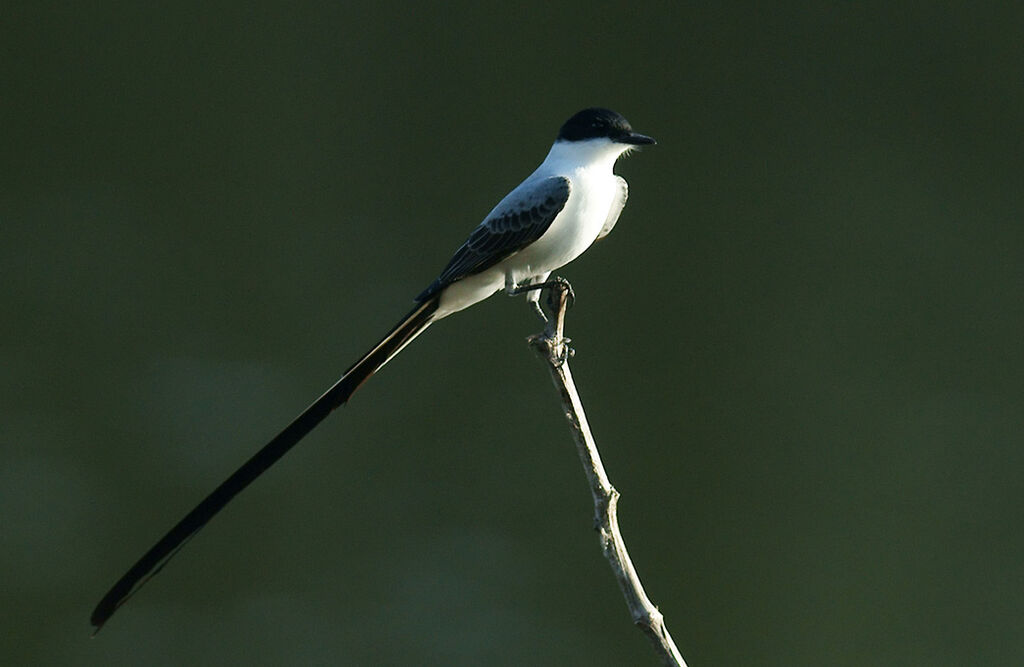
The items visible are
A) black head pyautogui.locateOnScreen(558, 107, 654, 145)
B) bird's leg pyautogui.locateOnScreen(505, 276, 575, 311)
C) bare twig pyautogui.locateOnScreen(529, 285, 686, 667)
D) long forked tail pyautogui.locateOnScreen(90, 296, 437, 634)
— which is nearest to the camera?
bare twig pyautogui.locateOnScreen(529, 285, 686, 667)

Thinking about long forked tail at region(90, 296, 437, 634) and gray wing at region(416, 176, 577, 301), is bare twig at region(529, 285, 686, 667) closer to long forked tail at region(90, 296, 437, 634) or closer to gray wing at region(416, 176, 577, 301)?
gray wing at region(416, 176, 577, 301)

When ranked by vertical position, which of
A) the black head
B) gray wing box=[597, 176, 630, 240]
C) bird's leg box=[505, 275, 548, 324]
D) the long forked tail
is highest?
the black head

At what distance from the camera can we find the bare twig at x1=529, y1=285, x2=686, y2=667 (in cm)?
90

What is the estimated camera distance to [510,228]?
1344 millimetres

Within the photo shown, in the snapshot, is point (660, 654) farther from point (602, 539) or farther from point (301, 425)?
point (301, 425)

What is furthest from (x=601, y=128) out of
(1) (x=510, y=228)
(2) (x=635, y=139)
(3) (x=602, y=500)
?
(3) (x=602, y=500)

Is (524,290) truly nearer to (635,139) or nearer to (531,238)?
(531,238)

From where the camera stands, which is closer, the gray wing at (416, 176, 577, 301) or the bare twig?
the bare twig

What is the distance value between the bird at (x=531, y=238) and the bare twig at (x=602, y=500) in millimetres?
99

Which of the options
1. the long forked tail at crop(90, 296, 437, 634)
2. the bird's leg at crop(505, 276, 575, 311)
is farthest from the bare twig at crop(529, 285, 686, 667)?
the long forked tail at crop(90, 296, 437, 634)

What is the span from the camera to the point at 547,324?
1240mm

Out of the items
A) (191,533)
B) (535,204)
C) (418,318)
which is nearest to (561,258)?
(535,204)

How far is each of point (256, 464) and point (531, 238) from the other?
16.9 inches

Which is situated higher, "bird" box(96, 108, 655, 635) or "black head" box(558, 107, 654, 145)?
"black head" box(558, 107, 654, 145)
